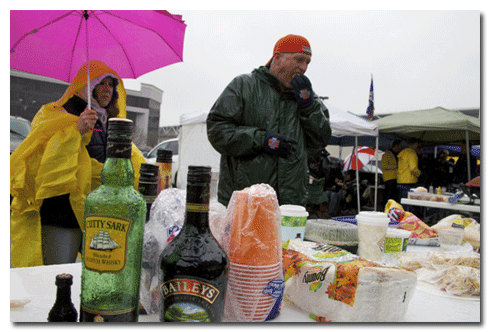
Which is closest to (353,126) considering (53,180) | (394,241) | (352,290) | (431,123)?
(431,123)

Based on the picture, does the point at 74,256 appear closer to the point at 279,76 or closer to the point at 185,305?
the point at 185,305

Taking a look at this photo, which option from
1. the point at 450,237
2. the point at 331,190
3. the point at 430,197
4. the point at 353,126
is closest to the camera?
the point at 450,237

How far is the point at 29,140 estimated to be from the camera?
1558 mm

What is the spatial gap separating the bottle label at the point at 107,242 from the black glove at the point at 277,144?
1254mm

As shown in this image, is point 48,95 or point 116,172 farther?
point 48,95

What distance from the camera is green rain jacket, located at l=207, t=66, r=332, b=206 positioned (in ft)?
6.17

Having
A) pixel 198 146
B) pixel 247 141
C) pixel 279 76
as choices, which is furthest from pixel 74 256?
pixel 198 146

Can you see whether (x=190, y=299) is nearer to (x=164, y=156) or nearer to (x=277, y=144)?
(x=164, y=156)

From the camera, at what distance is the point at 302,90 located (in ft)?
6.09

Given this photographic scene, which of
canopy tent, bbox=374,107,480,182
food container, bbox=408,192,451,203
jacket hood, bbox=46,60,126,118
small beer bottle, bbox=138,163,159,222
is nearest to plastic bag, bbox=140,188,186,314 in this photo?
small beer bottle, bbox=138,163,159,222

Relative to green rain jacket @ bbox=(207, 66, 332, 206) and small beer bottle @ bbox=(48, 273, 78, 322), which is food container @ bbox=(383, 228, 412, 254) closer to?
green rain jacket @ bbox=(207, 66, 332, 206)

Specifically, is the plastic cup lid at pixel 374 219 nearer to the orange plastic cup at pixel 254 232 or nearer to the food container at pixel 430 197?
the orange plastic cup at pixel 254 232

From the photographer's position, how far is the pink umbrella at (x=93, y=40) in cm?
133

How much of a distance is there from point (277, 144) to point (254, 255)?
1.14m
